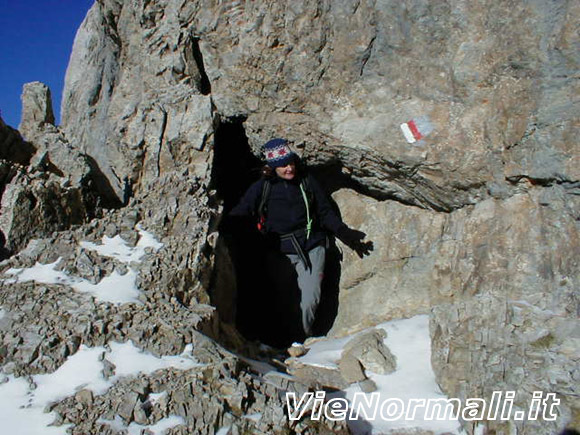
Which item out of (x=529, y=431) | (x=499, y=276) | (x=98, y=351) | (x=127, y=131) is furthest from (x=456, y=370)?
(x=127, y=131)

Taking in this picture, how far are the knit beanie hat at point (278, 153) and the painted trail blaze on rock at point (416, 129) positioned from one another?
1639mm

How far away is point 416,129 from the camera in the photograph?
6469 mm

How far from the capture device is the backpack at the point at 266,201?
7.38 metres

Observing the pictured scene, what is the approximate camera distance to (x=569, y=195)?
18.1ft

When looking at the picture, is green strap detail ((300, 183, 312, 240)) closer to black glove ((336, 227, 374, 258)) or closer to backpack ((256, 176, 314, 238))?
backpack ((256, 176, 314, 238))

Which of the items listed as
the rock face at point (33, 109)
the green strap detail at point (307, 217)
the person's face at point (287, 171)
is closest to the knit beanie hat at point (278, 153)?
the person's face at point (287, 171)

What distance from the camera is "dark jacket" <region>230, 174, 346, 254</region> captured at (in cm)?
739

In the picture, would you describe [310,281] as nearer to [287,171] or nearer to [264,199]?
[264,199]

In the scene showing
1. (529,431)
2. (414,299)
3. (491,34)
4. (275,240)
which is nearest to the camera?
(529,431)

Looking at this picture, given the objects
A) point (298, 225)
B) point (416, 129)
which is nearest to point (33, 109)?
point (298, 225)

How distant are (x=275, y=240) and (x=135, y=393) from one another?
3.71 metres

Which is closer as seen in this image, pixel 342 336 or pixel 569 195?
pixel 569 195

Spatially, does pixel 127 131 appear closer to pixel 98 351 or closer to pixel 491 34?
pixel 98 351

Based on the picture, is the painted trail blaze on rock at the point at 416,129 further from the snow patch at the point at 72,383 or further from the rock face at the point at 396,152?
the snow patch at the point at 72,383
